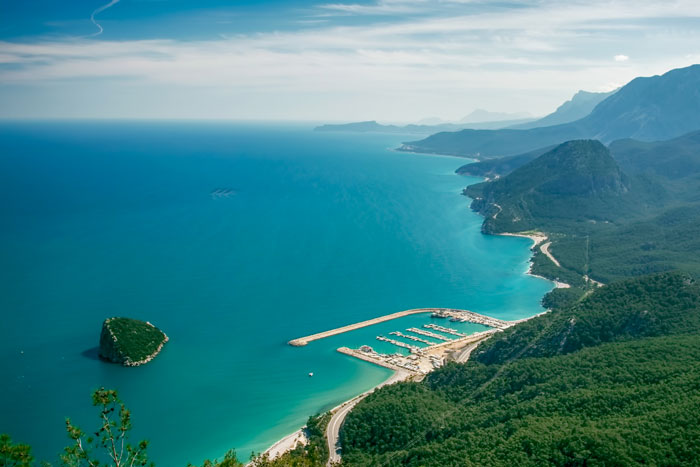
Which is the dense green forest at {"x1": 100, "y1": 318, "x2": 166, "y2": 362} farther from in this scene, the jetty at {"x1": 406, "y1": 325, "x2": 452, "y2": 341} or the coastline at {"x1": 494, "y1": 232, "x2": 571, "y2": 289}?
the coastline at {"x1": 494, "y1": 232, "x2": 571, "y2": 289}

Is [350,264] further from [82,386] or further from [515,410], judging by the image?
[515,410]

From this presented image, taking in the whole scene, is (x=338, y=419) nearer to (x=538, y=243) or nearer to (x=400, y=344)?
(x=400, y=344)

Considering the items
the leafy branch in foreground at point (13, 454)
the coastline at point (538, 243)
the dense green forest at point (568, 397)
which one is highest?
the leafy branch in foreground at point (13, 454)

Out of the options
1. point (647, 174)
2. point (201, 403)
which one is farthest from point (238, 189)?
point (201, 403)

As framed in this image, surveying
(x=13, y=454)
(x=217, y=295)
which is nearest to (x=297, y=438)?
(x=13, y=454)

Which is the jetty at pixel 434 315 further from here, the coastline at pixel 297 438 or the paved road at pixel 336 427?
the paved road at pixel 336 427

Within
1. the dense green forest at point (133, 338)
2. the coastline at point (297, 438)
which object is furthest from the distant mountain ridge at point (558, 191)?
the dense green forest at point (133, 338)

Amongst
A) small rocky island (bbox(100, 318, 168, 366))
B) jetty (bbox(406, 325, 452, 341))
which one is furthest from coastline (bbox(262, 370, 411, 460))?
small rocky island (bbox(100, 318, 168, 366))
